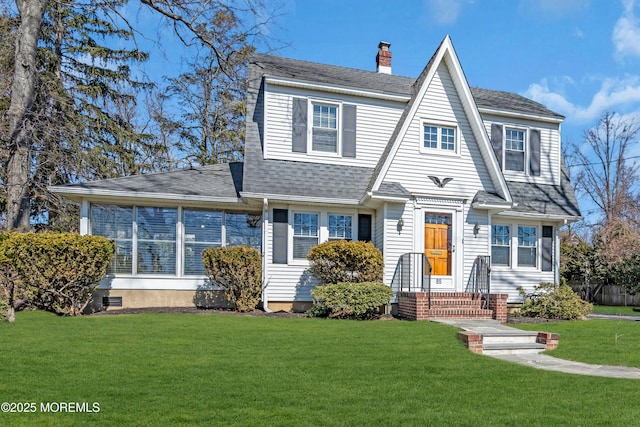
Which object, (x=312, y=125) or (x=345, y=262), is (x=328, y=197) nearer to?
(x=345, y=262)

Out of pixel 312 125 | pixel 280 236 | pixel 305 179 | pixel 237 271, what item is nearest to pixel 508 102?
pixel 312 125

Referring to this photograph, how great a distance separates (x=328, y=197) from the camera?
12.9m

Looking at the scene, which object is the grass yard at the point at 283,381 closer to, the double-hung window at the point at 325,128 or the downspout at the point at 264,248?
the downspout at the point at 264,248

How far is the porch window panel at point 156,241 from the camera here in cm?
1305

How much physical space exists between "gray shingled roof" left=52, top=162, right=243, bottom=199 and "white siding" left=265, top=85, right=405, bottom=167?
165 cm

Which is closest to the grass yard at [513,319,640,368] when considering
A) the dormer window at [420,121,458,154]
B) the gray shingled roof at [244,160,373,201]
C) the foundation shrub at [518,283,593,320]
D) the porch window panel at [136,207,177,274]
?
the foundation shrub at [518,283,593,320]

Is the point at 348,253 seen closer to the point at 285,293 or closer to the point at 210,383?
the point at 285,293

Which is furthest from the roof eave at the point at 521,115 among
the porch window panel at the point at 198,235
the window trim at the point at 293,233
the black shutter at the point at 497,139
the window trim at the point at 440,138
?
the porch window panel at the point at 198,235

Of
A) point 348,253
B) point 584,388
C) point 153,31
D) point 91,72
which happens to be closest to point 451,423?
point 584,388

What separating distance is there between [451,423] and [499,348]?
14.8ft

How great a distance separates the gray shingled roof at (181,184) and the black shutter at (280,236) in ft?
4.20

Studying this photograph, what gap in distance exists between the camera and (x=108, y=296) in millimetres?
12641

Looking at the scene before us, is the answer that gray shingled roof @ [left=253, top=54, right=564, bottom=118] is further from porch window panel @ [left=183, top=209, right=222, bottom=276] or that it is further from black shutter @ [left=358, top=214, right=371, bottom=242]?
porch window panel @ [left=183, top=209, right=222, bottom=276]

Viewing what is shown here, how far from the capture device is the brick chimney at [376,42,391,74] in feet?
57.8
